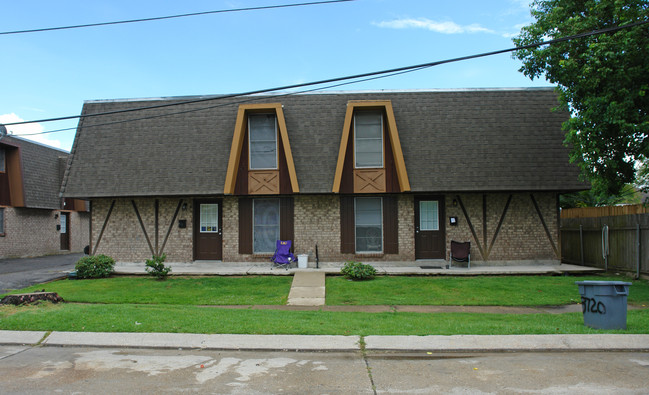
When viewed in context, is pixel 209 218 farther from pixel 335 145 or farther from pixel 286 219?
pixel 335 145

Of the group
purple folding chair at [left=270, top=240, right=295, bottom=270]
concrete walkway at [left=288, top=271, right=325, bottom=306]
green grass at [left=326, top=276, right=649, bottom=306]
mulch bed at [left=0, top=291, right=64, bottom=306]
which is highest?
purple folding chair at [left=270, top=240, right=295, bottom=270]

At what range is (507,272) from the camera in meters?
14.2

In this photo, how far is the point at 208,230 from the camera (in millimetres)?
16281

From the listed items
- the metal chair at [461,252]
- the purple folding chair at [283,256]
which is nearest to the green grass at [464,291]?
the metal chair at [461,252]

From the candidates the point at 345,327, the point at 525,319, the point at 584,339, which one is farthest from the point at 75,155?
the point at 584,339

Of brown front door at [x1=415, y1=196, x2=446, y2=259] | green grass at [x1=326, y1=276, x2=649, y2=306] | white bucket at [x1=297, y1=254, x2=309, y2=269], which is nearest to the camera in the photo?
green grass at [x1=326, y1=276, x2=649, y2=306]

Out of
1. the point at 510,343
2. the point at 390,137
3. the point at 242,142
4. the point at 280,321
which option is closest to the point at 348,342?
the point at 280,321

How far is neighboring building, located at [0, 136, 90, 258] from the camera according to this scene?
2425 cm

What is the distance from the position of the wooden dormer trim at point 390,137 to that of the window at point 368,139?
47 cm

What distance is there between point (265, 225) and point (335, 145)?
3.65m

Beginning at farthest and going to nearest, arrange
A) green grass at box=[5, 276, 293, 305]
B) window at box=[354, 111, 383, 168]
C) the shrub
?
window at box=[354, 111, 383, 168] → the shrub → green grass at box=[5, 276, 293, 305]

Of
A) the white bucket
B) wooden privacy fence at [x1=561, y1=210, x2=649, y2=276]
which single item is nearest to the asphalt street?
wooden privacy fence at [x1=561, y1=210, x2=649, y2=276]

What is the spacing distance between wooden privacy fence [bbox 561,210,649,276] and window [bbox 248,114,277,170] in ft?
36.1

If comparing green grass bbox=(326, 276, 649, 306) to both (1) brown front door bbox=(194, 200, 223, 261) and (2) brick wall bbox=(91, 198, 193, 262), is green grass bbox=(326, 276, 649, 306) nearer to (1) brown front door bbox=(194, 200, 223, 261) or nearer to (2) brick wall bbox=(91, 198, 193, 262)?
(1) brown front door bbox=(194, 200, 223, 261)
